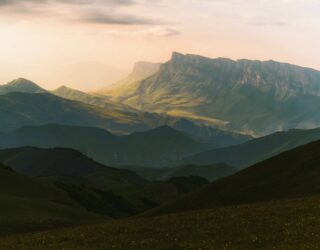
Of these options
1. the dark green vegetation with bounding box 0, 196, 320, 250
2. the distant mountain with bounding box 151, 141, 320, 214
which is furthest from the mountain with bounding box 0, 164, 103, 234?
the dark green vegetation with bounding box 0, 196, 320, 250

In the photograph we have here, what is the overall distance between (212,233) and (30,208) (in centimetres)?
4503

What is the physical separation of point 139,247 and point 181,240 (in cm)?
317

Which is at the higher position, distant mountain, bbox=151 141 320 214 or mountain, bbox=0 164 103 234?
distant mountain, bbox=151 141 320 214

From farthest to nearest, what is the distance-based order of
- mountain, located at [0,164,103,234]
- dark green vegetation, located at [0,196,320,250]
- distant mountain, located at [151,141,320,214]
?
1. distant mountain, located at [151,141,320,214]
2. mountain, located at [0,164,103,234]
3. dark green vegetation, located at [0,196,320,250]

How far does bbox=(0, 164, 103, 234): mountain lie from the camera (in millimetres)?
69562

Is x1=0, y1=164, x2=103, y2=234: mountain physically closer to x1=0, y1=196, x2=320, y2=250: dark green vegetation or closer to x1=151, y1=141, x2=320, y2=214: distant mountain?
x1=151, y1=141, x2=320, y2=214: distant mountain

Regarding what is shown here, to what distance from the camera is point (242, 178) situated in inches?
3356

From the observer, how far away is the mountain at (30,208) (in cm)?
6956

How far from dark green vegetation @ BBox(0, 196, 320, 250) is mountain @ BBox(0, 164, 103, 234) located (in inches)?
764

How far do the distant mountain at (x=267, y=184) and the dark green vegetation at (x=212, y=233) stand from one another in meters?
19.5

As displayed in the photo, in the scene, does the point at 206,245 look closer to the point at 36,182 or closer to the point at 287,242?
the point at 287,242

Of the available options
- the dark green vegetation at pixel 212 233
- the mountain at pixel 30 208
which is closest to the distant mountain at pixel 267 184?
the mountain at pixel 30 208

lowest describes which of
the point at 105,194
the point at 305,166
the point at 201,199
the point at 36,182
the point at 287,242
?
the point at 105,194

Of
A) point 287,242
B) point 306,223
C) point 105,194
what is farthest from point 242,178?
point 105,194
